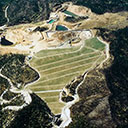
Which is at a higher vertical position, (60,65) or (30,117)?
(60,65)

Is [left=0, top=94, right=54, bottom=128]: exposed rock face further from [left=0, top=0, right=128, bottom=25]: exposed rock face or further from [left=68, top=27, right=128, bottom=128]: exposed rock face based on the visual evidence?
[left=0, top=0, right=128, bottom=25]: exposed rock face

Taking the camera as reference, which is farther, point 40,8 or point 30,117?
point 40,8

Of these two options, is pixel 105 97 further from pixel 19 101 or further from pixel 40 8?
pixel 40 8

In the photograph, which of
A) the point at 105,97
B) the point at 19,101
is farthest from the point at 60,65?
the point at 105,97

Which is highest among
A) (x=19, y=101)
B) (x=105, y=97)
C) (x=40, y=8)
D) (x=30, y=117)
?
(x=105, y=97)

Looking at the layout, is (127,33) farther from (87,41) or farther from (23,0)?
(23,0)

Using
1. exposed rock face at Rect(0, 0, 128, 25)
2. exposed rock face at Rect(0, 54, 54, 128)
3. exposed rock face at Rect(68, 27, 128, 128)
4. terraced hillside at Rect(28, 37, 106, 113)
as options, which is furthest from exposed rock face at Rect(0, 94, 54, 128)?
exposed rock face at Rect(0, 0, 128, 25)

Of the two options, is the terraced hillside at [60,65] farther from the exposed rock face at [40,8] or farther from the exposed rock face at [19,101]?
the exposed rock face at [40,8]

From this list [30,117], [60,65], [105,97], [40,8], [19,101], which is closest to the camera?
[30,117]
